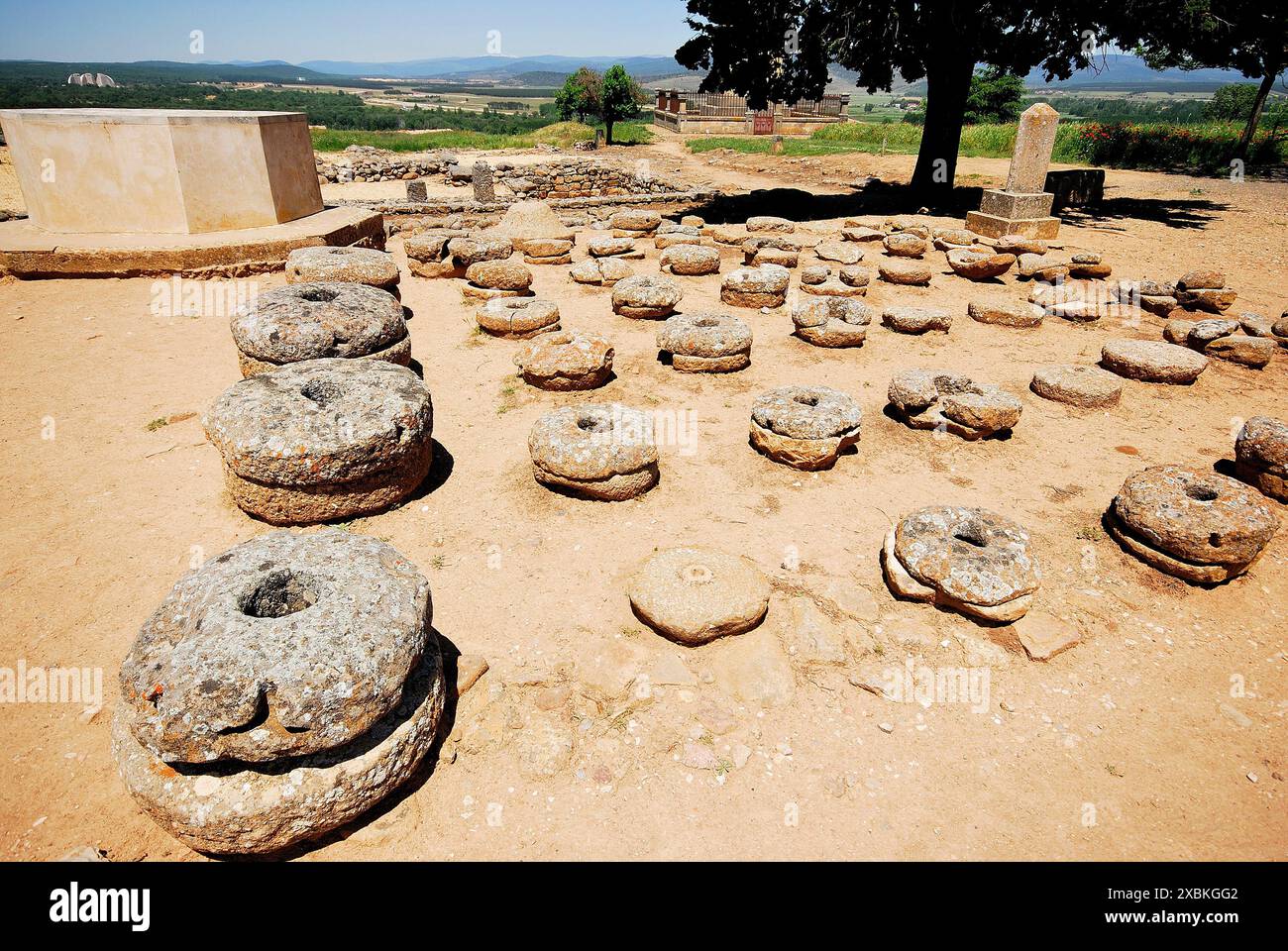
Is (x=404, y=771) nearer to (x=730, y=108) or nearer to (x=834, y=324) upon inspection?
(x=834, y=324)

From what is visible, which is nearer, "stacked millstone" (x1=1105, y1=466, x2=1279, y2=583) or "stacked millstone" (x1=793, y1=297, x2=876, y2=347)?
"stacked millstone" (x1=1105, y1=466, x2=1279, y2=583)

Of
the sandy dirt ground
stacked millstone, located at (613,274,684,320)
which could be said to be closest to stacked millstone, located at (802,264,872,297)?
stacked millstone, located at (613,274,684,320)

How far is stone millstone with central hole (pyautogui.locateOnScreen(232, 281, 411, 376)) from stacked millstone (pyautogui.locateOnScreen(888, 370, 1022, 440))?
5805 millimetres

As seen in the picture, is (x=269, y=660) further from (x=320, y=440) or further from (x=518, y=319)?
(x=518, y=319)

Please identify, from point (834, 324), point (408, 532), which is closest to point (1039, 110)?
point (834, 324)

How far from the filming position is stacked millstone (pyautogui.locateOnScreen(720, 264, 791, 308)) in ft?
36.3

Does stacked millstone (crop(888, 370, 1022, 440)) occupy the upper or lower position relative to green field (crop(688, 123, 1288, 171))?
lower

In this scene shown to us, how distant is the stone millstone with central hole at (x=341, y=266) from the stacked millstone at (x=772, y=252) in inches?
270

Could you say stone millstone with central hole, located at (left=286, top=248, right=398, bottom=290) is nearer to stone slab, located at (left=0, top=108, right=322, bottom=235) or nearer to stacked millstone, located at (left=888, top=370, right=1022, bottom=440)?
stone slab, located at (left=0, top=108, right=322, bottom=235)

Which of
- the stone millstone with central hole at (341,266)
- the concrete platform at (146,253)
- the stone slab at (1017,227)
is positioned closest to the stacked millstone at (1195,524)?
the stone millstone with central hole at (341,266)

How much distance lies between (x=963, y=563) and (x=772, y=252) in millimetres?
9488

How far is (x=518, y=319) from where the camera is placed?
991 cm

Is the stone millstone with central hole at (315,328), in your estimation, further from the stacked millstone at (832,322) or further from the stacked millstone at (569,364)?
the stacked millstone at (832,322)

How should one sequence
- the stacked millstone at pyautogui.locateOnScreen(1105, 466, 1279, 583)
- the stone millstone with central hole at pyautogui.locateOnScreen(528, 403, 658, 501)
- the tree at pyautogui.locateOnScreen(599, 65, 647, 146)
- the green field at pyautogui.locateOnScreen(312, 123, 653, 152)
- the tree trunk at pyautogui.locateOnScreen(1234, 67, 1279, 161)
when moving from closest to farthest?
the stacked millstone at pyautogui.locateOnScreen(1105, 466, 1279, 583)
the stone millstone with central hole at pyautogui.locateOnScreen(528, 403, 658, 501)
the tree trunk at pyautogui.locateOnScreen(1234, 67, 1279, 161)
the green field at pyautogui.locateOnScreen(312, 123, 653, 152)
the tree at pyautogui.locateOnScreen(599, 65, 647, 146)
